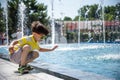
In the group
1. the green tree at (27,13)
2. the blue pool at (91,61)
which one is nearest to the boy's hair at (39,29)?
the blue pool at (91,61)

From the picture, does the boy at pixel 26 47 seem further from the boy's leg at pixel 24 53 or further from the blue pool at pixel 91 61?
the blue pool at pixel 91 61

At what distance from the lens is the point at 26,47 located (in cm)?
359

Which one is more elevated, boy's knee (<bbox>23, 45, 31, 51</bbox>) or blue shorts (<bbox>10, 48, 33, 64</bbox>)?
boy's knee (<bbox>23, 45, 31, 51</bbox>)

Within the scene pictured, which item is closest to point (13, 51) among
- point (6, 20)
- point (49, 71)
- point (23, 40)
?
point (23, 40)

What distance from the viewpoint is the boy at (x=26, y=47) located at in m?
3.51

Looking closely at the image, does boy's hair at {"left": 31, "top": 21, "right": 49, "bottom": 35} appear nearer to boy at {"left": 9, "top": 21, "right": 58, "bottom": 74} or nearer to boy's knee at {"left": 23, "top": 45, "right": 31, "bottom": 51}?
boy at {"left": 9, "top": 21, "right": 58, "bottom": 74}

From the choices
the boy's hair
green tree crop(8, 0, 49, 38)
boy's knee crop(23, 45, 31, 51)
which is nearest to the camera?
the boy's hair

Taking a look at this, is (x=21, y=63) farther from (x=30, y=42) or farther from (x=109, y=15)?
(x=109, y=15)

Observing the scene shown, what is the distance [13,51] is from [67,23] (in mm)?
42499

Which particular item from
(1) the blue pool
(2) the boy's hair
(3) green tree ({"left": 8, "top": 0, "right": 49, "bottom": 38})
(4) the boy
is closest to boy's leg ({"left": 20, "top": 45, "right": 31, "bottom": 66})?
(4) the boy

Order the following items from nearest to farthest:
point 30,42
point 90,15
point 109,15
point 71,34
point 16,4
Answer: point 30,42 → point 16,4 → point 71,34 → point 109,15 → point 90,15

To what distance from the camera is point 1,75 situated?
144 inches

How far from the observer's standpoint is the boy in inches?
138

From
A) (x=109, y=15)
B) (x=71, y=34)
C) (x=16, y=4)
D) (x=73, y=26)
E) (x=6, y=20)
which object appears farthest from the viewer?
(x=109, y=15)
